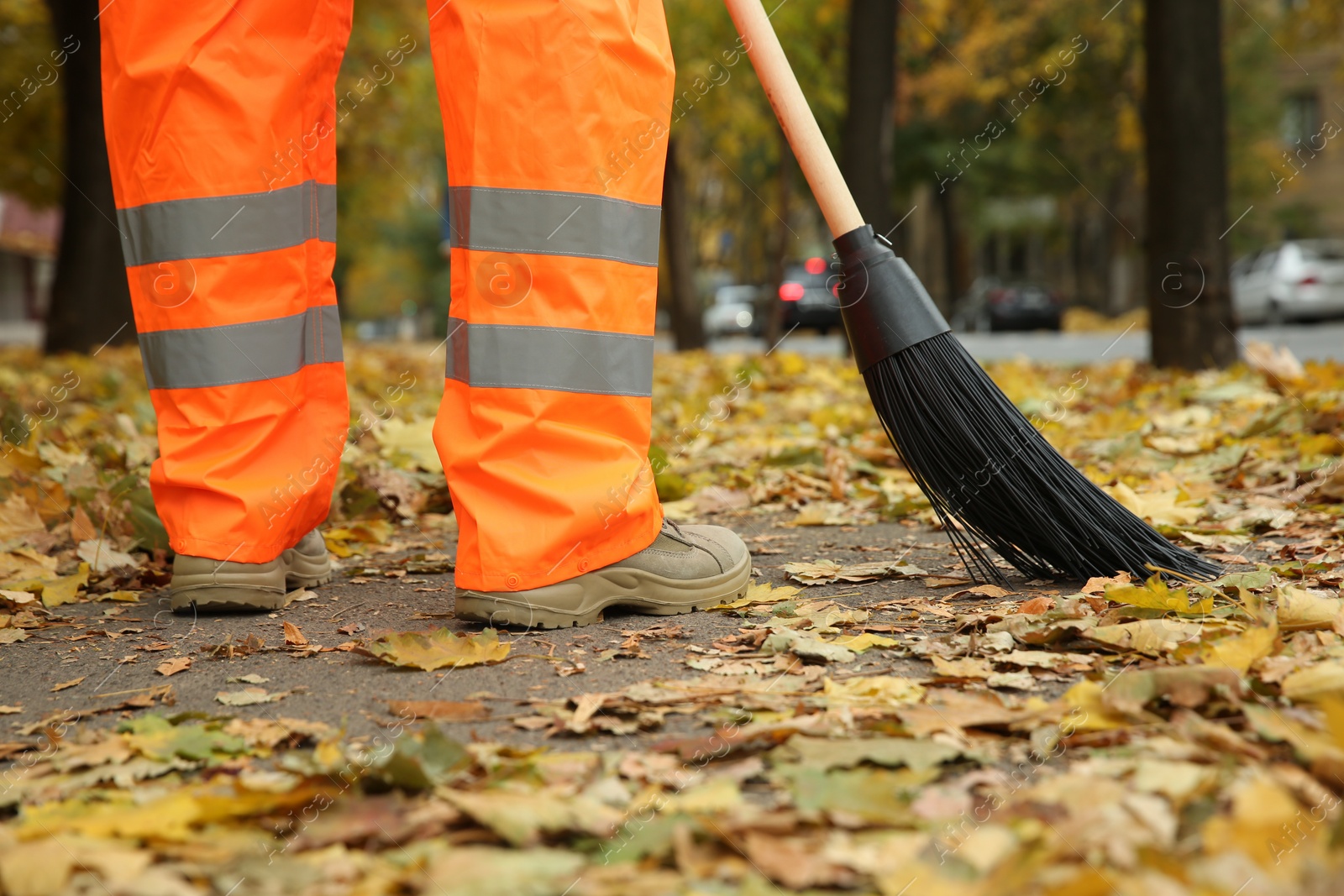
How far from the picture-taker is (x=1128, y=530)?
7.32 feet

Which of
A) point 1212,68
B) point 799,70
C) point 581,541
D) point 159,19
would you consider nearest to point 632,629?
point 581,541

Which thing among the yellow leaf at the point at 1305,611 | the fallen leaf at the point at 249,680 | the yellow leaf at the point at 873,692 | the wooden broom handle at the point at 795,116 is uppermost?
the wooden broom handle at the point at 795,116

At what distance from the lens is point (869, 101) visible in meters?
9.12

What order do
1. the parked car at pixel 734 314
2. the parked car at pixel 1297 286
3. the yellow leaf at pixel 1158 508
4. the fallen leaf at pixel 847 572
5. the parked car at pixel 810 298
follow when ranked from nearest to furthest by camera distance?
the fallen leaf at pixel 847 572, the yellow leaf at pixel 1158 508, the parked car at pixel 1297 286, the parked car at pixel 810 298, the parked car at pixel 734 314

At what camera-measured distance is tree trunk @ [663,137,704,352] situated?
13.2 m

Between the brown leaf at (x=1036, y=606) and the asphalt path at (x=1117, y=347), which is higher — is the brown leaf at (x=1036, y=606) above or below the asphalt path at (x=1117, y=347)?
above

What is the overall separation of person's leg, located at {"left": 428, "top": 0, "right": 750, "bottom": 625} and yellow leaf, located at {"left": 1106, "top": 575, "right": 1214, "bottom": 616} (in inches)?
32.9

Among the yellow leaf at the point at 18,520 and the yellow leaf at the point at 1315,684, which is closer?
the yellow leaf at the point at 1315,684

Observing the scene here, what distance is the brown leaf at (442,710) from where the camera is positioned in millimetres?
1670

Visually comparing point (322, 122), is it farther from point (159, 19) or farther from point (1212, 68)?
point (1212, 68)

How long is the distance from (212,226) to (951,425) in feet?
4.63

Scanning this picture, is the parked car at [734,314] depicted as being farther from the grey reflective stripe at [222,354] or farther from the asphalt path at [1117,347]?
the grey reflective stripe at [222,354]

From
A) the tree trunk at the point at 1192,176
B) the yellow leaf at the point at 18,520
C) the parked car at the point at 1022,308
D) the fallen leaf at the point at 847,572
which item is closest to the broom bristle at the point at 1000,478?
the fallen leaf at the point at 847,572

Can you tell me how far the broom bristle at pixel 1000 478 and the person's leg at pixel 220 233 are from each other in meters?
1.16
